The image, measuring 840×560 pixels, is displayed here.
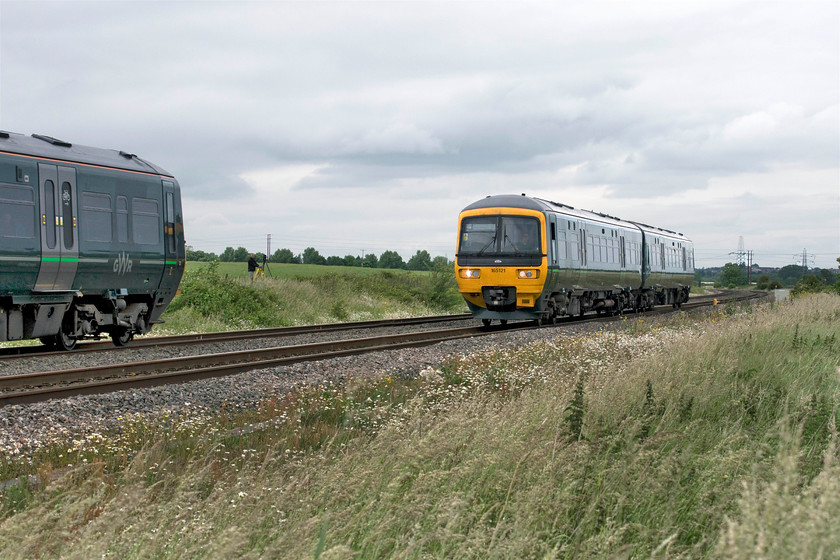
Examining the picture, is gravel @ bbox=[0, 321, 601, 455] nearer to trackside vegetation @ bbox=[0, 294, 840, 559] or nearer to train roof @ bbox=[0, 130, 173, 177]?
trackside vegetation @ bbox=[0, 294, 840, 559]

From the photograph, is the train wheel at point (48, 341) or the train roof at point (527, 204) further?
the train roof at point (527, 204)

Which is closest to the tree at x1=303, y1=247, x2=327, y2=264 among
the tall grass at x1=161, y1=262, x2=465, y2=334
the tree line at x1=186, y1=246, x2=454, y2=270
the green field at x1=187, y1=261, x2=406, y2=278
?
the tree line at x1=186, y1=246, x2=454, y2=270

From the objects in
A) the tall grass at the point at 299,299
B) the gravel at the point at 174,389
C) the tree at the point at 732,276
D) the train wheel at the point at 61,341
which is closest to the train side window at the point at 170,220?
the gravel at the point at 174,389

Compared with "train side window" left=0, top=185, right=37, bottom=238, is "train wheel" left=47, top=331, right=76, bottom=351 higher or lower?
lower

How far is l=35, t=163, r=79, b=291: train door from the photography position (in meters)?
13.0

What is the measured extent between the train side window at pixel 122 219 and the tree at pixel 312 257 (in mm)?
63349

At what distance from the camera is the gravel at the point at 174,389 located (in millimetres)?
7379

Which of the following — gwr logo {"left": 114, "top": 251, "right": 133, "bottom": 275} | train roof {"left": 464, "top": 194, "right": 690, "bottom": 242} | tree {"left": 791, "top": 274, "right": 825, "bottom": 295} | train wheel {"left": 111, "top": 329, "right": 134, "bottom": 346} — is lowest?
train wheel {"left": 111, "top": 329, "right": 134, "bottom": 346}

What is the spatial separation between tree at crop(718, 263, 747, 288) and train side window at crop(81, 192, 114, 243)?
106 m

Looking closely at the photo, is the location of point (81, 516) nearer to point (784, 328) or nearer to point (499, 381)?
point (499, 381)

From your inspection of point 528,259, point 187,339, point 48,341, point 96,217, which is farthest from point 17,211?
point 528,259

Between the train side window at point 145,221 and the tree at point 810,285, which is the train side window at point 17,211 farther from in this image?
the tree at point 810,285

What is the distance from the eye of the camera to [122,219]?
1450cm

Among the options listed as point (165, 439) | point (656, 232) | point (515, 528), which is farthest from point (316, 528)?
point (656, 232)
